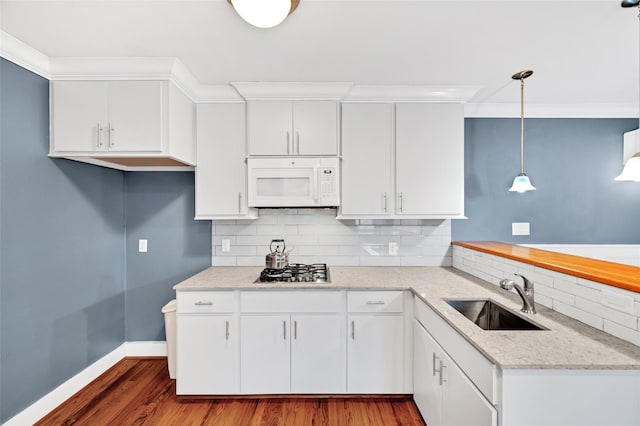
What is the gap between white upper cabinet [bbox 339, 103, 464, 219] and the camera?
252 cm

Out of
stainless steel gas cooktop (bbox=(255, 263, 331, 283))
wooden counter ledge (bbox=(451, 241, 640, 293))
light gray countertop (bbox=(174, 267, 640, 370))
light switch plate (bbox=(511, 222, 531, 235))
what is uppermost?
light switch plate (bbox=(511, 222, 531, 235))

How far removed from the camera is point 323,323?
7.13ft

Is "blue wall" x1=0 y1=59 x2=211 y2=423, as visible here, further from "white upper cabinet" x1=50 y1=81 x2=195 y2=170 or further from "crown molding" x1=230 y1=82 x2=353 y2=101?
"crown molding" x1=230 y1=82 x2=353 y2=101

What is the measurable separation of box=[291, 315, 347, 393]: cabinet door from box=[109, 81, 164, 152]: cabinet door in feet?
5.36

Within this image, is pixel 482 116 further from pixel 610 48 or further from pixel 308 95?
pixel 308 95

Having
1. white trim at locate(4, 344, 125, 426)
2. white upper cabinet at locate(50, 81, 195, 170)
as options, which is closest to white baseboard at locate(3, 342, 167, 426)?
white trim at locate(4, 344, 125, 426)

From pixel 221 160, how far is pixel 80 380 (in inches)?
80.4

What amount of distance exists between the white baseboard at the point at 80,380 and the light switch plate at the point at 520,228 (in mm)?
3533

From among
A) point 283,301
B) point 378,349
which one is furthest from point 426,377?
point 283,301

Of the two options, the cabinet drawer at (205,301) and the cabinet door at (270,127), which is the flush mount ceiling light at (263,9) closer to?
the cabinet door at (270,127)

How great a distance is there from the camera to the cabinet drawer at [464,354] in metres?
1.16

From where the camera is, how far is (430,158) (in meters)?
2.53

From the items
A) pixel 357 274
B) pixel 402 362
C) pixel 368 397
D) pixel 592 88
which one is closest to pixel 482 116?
pixel 592 88

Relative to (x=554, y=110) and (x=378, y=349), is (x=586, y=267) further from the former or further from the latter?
(x=554, y=110)
